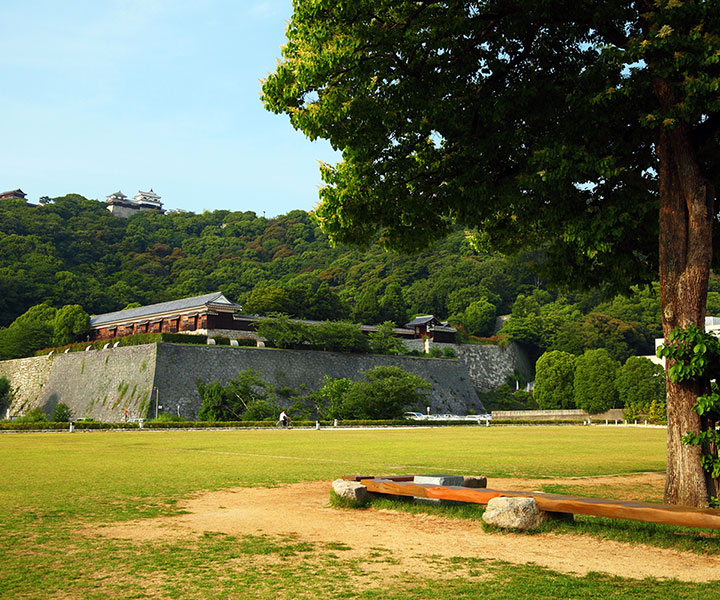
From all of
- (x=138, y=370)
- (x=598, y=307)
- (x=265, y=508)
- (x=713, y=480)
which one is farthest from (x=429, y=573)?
(x=598, y=307)

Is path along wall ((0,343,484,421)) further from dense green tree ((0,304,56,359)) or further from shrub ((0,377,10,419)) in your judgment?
dense green tree ((0,304,56,359))

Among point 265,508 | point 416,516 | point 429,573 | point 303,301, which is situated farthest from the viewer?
point 303,301

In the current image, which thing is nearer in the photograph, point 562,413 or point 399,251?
point 399,251

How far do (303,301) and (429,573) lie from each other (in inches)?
2418

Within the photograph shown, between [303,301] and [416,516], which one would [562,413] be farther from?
[416,516]

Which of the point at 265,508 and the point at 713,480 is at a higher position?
the point at 713,480

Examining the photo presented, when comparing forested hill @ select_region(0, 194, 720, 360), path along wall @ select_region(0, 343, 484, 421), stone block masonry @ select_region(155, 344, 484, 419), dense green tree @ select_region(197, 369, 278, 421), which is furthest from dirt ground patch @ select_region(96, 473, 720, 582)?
forested hill @ select_region(0, 194, 720, 360)

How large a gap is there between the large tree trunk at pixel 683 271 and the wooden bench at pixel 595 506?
5.56ft

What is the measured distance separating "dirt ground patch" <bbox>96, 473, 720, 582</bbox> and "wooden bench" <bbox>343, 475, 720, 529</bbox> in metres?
0.26

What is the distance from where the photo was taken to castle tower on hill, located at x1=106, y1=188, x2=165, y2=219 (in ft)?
436

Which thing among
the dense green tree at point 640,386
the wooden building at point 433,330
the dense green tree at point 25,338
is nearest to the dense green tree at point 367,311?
the wooden building at point 433,330

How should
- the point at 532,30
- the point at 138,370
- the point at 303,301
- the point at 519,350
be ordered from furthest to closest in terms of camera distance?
the point at 519,350, the point at 303,301, the point at 138,370, the point at 532,30

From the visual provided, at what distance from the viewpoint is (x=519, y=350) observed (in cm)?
7762

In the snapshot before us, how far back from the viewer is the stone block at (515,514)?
6.59m
